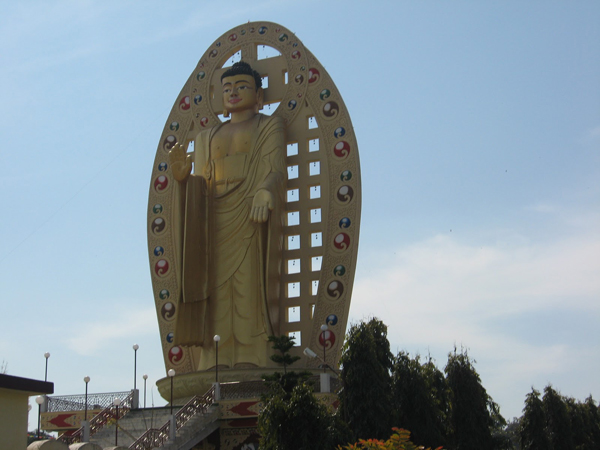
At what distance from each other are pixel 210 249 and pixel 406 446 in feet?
36.5

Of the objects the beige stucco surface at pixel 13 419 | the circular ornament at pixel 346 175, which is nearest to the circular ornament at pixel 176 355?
the circular ornament at pixel 346 175

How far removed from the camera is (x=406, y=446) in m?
10.2

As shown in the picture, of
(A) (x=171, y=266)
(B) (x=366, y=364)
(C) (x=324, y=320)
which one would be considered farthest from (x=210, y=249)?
(B) (x=366, y=364)

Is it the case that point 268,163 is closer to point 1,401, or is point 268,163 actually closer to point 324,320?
point 324,320

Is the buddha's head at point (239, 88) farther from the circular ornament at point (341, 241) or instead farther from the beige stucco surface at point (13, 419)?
the beige stucco surface at point (13, 419)

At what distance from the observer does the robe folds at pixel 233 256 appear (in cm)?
1980

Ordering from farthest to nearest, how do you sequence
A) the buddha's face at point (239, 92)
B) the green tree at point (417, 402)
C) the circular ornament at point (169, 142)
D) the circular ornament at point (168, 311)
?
1. the circular ornament at point (169, 142)
2. the buddha's face at point (239, 92)
3. the circular ornament at point (168, 311)
4. the green tree at point (417, 402)

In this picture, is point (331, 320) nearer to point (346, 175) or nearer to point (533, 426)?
point (346, 175)

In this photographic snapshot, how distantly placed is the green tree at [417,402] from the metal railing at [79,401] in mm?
5970

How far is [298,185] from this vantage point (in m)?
21.1

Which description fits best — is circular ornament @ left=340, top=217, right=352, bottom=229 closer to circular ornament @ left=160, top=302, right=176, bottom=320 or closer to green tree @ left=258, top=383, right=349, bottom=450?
circular ornament @ left=160, top=302, right=176, bottom=320

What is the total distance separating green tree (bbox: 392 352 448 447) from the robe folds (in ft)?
14.7

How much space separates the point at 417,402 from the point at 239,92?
931 cm

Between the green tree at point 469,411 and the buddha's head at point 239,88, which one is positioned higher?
the buddha's head at point 239,88
